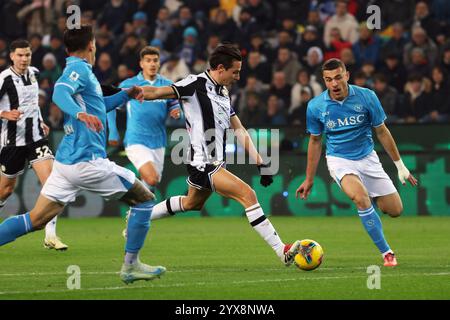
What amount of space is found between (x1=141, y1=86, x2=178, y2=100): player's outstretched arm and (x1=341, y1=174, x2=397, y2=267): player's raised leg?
221cm

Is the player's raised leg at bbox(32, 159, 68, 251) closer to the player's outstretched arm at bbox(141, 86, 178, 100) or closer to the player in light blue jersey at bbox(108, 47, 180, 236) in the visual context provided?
the player in light blue jersey at bbox(108, 47, 180, 236)

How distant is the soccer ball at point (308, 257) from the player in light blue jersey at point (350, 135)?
45.9 inches

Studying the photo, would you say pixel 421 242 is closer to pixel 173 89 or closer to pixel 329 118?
pixel 329 118

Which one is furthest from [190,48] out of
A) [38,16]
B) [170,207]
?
[170,207]

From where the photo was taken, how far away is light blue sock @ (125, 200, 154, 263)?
9766 millimetres

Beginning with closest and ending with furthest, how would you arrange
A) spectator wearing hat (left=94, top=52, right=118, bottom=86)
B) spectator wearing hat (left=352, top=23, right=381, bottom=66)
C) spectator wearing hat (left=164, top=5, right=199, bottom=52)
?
spectator wearing hat (left=352, top=23, right=381, bottom=66)
spectator wearing hat (left=94, top=52, right=118, bottom=86)
spectator wearing hat (left=164, top=5, right=199, bottom=52)

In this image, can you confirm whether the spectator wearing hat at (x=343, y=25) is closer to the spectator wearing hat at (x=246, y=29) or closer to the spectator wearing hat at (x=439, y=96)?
the spectator wearing hat at (x=246, y=29)

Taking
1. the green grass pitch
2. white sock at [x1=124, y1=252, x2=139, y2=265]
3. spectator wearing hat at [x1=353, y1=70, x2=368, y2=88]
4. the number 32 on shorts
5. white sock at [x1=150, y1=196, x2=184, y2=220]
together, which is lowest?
the green grass pitch

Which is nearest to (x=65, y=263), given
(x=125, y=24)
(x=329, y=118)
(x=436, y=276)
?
(x=329, y=118)

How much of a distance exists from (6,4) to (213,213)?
25.6 ft

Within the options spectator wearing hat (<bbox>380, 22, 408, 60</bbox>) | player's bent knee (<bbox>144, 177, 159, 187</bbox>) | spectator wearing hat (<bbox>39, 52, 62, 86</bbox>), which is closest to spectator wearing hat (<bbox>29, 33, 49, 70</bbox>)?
spectator wearing hat (<bbox>39, 52, 62, 86</bbox>)

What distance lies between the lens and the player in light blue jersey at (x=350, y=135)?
463 inches

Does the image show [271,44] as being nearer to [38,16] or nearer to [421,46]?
[421,46]

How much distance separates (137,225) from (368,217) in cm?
283
